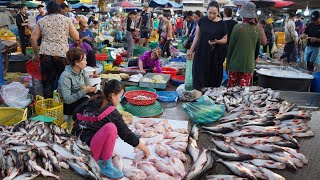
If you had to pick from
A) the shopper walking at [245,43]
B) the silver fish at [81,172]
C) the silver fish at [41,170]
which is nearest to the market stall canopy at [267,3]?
the shopper walking at [245,43]

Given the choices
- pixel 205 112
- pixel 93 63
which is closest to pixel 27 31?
pixel 93 63

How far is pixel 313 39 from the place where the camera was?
28.1ft

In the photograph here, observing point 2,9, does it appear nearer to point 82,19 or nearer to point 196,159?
point 82,19

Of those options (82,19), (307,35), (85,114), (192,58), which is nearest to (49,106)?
(85,114)

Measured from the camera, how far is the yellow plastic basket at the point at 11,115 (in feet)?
13.2

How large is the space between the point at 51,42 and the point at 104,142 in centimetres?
278

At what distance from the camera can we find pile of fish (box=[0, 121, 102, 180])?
2580 millimetres

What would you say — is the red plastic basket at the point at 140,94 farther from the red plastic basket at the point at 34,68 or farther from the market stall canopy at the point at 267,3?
the market stall canopy at the point at 267,3

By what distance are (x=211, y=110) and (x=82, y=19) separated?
441cm

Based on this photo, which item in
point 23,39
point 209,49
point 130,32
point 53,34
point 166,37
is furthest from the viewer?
point 130,32

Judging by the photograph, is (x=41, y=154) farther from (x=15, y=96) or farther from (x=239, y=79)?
(x=239, y=79)

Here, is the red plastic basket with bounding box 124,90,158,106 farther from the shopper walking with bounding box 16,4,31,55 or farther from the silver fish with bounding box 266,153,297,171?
the shopper walking with bounding box 16,4,31,55

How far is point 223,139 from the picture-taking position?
348 cm

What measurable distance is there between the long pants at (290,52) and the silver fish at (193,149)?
9955mm
